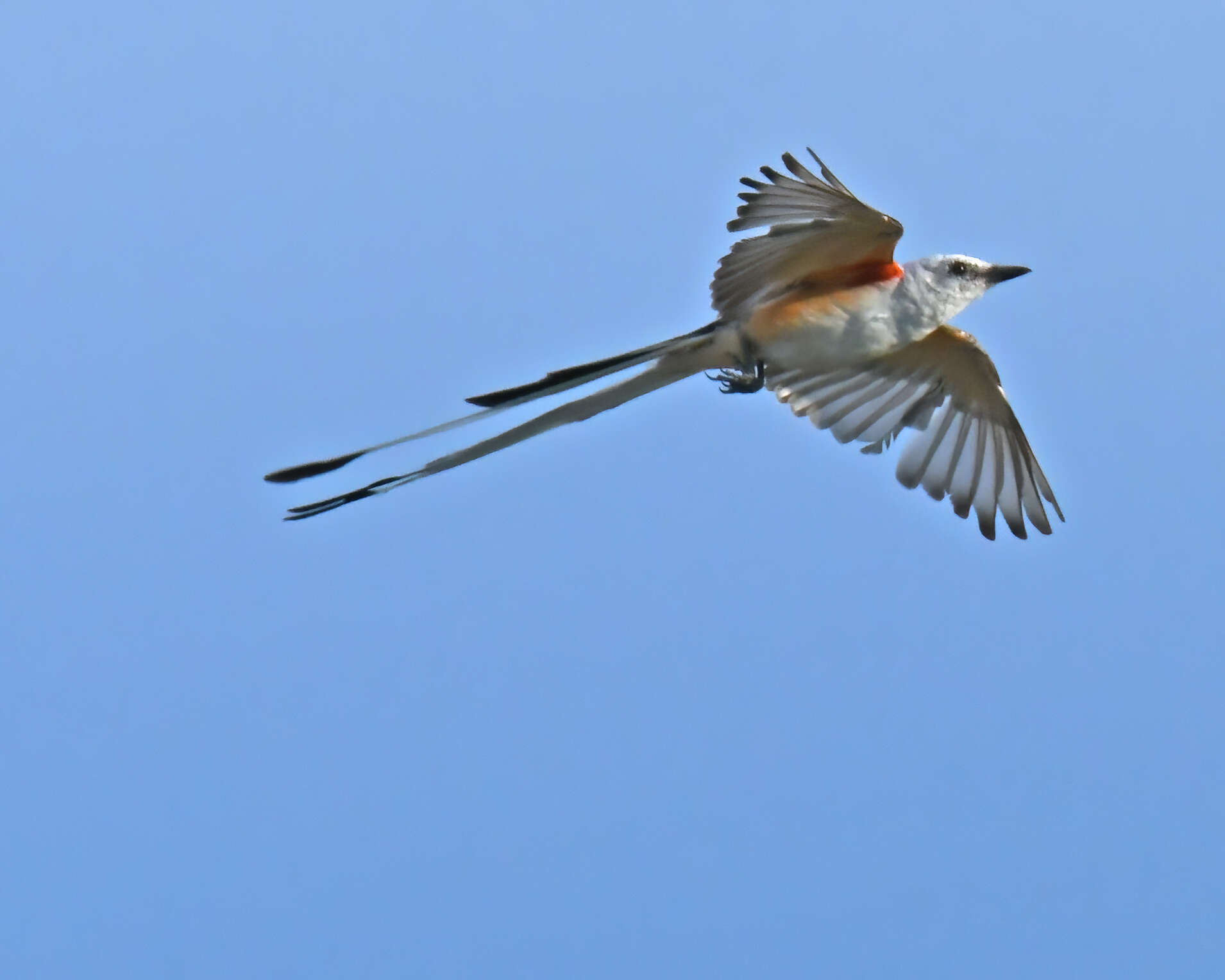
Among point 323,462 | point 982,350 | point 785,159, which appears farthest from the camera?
point 982,350

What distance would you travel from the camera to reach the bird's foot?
4.73 m

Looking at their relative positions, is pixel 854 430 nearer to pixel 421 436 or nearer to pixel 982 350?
pixel 982 350

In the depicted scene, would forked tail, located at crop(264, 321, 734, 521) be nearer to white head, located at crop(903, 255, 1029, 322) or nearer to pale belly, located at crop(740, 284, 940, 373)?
pale belly, located at crop(740, 284, 940, 373)

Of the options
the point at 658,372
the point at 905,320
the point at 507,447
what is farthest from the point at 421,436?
the point at 905,320

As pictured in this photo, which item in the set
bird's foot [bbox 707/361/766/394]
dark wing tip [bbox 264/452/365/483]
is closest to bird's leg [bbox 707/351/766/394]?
bird's foot [bbox 707/361/766/394]

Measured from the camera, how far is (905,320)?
472cm

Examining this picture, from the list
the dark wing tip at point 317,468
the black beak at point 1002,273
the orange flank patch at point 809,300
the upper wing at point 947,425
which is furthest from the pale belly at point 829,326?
the dark wing tip at point 317,468

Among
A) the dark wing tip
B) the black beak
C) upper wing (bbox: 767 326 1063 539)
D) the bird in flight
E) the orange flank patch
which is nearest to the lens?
the dark wing tip

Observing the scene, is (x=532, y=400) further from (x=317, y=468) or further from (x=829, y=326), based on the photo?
(x=829, y=326)

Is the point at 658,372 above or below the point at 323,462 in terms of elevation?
above

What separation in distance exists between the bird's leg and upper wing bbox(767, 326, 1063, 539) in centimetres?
54

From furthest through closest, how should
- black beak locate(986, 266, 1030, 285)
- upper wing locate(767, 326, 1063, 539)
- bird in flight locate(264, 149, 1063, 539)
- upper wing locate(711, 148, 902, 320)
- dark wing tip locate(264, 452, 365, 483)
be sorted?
1. upper wing locate(767, 326, 1063, 539)
2. black beak locate(986, 266, 1030, 285)
3. upper wing locate(711, 148, 902, 320)
4. bird in flight locate(264, 149, 1063, 539)
5. dark wing tip locate(264, 452, 365, 483)

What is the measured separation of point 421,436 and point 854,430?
77.1 inches

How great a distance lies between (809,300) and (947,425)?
1040 millimetres
